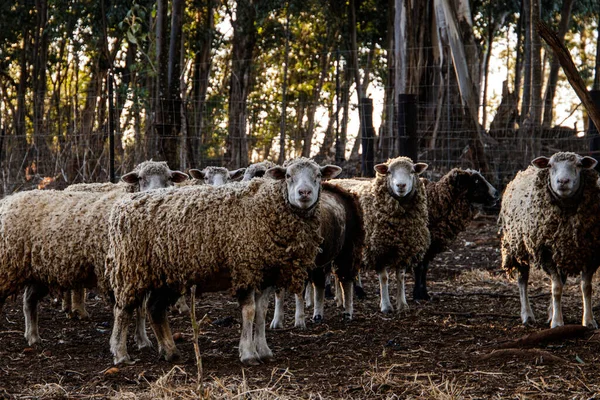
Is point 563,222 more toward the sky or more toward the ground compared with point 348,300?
more toward the sky

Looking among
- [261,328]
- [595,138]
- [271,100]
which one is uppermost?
[271,100]

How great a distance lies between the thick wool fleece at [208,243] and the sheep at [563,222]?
2.27m

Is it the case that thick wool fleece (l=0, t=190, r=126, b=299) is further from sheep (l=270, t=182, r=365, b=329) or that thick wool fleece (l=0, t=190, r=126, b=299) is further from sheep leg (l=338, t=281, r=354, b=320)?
sheep leg (l=338, t=281, r=354, b=320)

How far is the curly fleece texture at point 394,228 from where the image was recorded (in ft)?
29.9

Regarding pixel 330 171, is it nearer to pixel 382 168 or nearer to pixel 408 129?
pixel 382 168

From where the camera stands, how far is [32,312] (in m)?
7.42

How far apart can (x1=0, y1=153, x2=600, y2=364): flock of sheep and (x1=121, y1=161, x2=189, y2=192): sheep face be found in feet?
A: 0.05

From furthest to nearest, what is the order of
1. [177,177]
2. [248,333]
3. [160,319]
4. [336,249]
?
[177,177] < [336,249] < [160,319] < [248,333]

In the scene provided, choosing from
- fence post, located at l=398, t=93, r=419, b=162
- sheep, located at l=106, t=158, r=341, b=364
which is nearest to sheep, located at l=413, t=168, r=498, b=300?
fence post, located at l=398, t=93, r=419, b=162

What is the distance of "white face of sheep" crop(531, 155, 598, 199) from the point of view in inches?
288

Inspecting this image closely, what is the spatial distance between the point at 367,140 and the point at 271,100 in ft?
23.4

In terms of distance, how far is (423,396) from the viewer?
200 inches

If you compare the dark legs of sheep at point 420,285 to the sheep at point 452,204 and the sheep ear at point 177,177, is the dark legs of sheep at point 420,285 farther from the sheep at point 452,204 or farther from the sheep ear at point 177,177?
the sheep ear at point 177,177

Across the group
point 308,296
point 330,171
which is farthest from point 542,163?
point 308,296
